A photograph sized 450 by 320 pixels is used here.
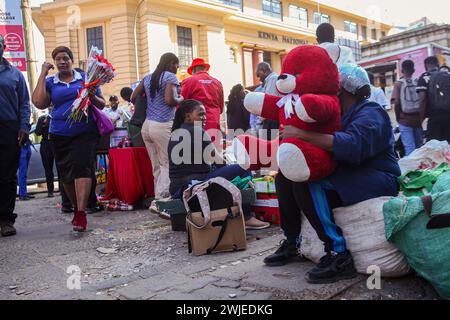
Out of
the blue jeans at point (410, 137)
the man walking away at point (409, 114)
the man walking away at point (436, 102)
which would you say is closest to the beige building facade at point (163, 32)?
the man walking away at point (409, 114)

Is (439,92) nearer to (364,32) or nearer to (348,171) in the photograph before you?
(348,171)

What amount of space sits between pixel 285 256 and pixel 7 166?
3.10 meters

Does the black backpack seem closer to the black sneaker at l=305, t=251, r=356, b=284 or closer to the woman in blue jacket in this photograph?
the woman in blue jacket

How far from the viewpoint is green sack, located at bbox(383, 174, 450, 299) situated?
2.15 meters

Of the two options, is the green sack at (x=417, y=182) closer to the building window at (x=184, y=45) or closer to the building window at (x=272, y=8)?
the building window at (x=184, y=45)

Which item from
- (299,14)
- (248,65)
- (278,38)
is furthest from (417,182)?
(299,14)

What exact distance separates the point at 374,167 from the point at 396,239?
17.7 inches

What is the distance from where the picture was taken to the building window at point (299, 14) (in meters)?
27.5

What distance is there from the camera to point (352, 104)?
2.73 meters

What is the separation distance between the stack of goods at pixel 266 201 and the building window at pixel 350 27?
100ft

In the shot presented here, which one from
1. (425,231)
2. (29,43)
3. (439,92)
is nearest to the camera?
(425,231)

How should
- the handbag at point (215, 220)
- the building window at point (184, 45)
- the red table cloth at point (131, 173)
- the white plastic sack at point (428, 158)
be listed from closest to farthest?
1. the handbag at point (215, 220)
2. the white plastic sack at point (428, 158)
3. the red table cloth at point (131, 173)
4. the building window at point (184, 45)

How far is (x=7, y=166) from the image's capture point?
4391 millimetres
